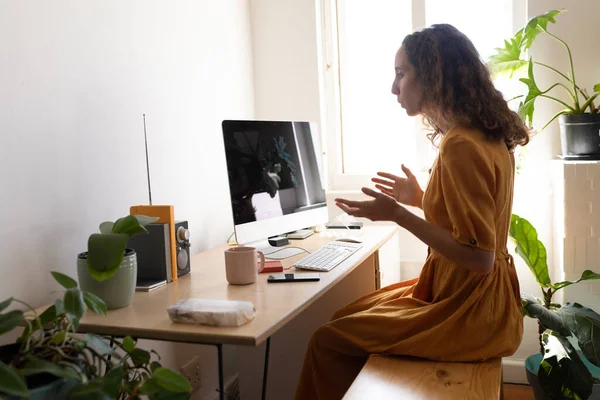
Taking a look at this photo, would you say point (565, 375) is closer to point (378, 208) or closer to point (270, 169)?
point (378, 208)

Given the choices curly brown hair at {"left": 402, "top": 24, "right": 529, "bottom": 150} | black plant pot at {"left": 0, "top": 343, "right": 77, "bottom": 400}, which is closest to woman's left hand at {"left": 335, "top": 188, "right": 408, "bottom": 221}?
curly brown hair at {"left": 402, "top": 24, "right": 529, "bottom": 150}

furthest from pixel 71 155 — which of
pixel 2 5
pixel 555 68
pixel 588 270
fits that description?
pixel 555 68

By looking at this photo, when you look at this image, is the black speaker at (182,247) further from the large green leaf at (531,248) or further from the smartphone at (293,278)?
the large green leaf at (531,248)

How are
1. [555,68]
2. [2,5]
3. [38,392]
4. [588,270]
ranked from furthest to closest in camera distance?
[555,68], [588,270], [2,5], [38,392]

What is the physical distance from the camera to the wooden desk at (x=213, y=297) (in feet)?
4.11

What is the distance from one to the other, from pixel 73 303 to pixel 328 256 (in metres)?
0.98

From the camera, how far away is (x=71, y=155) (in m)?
1.68

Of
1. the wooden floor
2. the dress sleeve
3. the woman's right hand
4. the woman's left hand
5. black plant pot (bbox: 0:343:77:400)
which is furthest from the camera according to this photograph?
the wooden floor

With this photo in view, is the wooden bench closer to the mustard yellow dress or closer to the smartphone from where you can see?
the mustard yellow dress

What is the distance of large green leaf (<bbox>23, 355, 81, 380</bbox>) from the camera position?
100 centimetres

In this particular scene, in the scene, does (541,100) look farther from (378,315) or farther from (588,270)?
(378,315)

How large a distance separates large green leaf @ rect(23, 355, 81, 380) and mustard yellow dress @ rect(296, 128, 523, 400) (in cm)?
77

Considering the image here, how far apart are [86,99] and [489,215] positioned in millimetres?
1125

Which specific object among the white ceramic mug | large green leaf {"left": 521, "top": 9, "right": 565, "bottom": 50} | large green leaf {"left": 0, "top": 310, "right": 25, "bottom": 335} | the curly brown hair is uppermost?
large green leaf {"left": 521, "top": 9, "right": 565, "bottom": 50}
